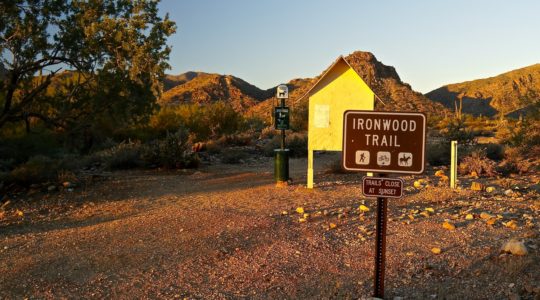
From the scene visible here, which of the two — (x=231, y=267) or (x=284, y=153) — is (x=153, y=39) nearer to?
(x=284, y=153)

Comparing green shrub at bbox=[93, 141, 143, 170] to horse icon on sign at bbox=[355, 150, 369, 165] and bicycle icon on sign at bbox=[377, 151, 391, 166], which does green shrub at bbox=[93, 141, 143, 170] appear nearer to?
horse icon on sign at bbox=[355, 150, 369, 165]

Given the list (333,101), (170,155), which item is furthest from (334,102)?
(170,155)

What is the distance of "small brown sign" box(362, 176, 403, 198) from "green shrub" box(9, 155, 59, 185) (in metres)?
10.7

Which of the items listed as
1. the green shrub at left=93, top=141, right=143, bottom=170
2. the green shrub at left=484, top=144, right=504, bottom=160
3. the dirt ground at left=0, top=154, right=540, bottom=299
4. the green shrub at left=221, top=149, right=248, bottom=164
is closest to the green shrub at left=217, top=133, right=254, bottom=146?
the green shrub at left=221, top=149, right=248, bottom=164

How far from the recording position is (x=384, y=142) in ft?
14.8

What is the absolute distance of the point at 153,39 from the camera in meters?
11.0

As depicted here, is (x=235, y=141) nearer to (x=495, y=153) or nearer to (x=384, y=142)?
(x=495, y=153)

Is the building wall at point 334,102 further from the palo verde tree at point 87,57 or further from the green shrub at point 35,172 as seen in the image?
the green shrub at point 35,172

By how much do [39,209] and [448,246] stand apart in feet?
26.0

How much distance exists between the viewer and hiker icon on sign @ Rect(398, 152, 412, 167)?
442 centimetres

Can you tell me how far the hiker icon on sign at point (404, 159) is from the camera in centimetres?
442

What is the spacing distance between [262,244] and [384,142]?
3.36 metres

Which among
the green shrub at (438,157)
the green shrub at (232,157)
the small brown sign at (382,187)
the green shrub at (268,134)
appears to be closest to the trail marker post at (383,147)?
the small brown sign at (382,187)

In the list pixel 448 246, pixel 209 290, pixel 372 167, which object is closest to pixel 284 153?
pixel 448 246
